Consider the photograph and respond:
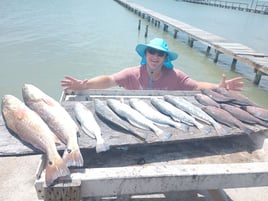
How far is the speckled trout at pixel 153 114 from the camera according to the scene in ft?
8.16

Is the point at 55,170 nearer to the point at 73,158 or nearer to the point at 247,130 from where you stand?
the point at 73,158

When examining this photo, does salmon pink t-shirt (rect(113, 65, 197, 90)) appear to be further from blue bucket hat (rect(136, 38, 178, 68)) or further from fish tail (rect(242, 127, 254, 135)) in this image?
fish tail (rect(242, 127, 254, 135))

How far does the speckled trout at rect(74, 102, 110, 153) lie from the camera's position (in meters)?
1.99

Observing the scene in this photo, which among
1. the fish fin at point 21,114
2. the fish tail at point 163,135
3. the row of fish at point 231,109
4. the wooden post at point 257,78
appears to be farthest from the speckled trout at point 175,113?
the wooden post at point 257,78

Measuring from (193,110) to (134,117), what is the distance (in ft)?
2.37

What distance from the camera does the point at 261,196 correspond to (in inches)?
152

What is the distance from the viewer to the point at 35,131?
2.11m

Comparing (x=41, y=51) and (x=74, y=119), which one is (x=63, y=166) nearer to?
(x=74, y=119)

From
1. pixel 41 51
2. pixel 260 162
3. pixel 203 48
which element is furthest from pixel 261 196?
pixel 203 48

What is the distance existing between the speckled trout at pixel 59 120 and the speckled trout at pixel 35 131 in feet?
0.21

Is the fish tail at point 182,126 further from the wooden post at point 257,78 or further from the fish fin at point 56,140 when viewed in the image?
the wooden post at point 257,78

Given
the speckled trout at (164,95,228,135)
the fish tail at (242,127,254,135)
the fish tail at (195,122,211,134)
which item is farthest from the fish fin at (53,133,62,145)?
the fish tail at (242,127,254,135)

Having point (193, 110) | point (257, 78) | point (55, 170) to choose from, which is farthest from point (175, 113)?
point (257, 78)

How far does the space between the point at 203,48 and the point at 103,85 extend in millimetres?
15720
